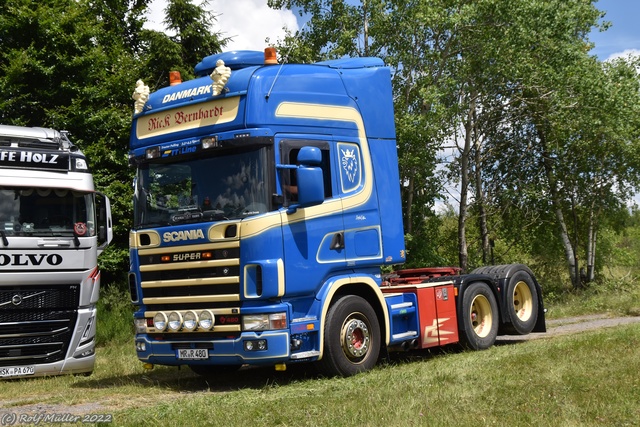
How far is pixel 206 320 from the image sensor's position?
9594 millimetres

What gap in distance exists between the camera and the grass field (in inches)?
275

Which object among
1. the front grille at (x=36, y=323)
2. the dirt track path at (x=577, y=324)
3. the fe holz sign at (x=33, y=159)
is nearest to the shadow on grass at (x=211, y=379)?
the front grille at (x=36, y=323)

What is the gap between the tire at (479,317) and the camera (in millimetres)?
12300

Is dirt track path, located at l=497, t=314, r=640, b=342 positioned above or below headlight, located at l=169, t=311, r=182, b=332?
below

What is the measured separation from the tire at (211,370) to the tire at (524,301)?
15.7ft

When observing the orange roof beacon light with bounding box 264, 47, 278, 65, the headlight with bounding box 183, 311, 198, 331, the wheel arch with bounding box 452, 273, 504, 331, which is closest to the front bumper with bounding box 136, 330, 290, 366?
the headlight with bounding box 183, 311, 198, 331

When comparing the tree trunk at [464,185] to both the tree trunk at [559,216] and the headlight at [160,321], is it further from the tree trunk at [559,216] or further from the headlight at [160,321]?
the headlight at [160,321]

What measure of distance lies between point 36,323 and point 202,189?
4118 millimetres

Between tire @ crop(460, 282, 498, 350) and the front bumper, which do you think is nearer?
the front bumper

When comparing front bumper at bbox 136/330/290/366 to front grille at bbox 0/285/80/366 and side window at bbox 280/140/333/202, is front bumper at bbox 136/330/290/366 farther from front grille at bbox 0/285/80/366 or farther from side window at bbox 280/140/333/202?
front grille at bbox 0/285/80/366

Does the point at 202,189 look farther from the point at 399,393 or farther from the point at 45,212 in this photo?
the point at 45,212

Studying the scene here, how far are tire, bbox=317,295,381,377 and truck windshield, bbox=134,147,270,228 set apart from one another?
1703mm

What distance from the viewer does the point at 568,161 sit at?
2788 centimetres

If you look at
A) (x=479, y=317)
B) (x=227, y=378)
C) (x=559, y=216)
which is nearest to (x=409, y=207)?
(x=559, y=216)
